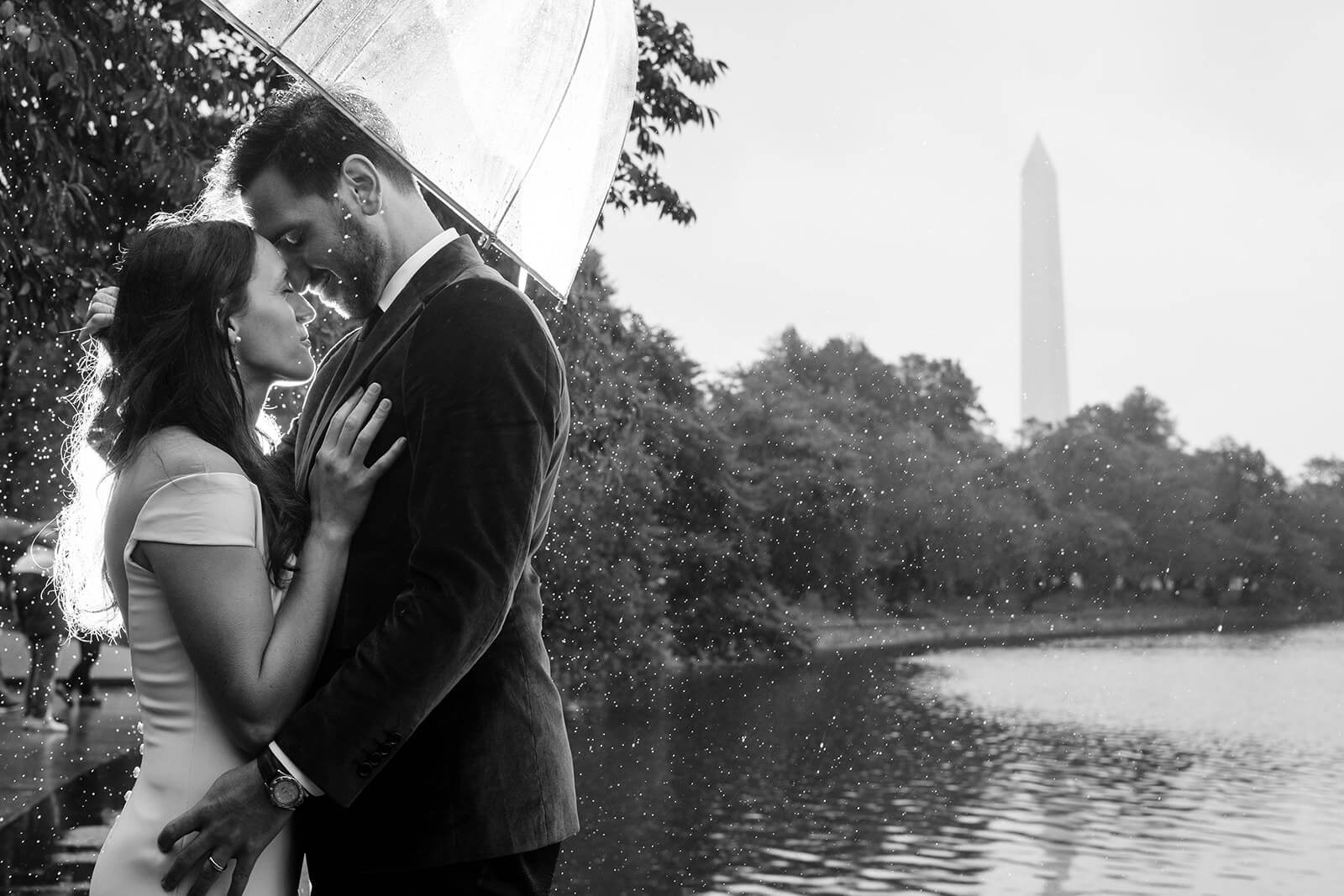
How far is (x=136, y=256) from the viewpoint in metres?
2.10

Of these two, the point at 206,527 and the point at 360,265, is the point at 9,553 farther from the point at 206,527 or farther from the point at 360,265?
the point at 206,527

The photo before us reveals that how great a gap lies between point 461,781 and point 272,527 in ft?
1.45

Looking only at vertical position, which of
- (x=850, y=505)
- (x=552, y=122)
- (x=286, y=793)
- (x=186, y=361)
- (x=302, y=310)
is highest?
(x=850, y=505)

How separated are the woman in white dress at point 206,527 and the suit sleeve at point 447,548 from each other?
4.8 inches

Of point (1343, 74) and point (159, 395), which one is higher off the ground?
point (1343, 74)

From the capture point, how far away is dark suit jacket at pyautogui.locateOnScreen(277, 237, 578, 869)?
1.76 m

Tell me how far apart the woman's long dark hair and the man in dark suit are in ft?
0.29

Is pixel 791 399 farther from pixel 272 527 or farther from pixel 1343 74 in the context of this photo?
pixel 1343 74

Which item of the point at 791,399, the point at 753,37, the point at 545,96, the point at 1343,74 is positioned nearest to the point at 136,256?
the point at 545,96

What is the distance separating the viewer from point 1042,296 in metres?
113

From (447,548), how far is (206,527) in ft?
1.15

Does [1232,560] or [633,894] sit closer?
[633,894]

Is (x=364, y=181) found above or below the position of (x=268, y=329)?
above

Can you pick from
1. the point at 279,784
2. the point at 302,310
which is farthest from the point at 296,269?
the point at 279,784
